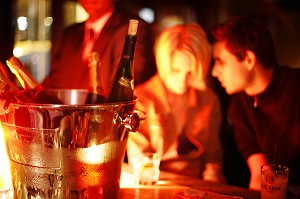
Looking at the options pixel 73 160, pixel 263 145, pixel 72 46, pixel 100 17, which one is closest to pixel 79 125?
pixel 73 160

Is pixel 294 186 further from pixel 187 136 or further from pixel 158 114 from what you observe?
pixel 158 114

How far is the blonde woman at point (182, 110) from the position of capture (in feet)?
6.54

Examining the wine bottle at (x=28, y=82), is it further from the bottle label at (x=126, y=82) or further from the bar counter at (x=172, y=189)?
the bar counter at (x=172, y=189)

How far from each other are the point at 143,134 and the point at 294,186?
2.32ft

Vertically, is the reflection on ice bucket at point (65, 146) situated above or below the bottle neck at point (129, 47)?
below

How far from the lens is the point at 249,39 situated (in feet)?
5.84

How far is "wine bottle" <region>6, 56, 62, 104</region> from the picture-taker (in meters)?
1.28

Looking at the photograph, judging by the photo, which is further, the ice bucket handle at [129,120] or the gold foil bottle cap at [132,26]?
the gold foil bottle cap at [132,26]

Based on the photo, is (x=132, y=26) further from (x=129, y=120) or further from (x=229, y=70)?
(x=229, y=70)

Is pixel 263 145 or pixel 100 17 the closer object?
pixel 263 145

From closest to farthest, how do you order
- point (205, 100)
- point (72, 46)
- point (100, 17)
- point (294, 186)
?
point (294, 186) < point (205, 100) < point (100, 17) < point (72, 46)

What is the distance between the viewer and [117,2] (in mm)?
2207

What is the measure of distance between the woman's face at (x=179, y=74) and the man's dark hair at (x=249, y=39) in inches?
8.9

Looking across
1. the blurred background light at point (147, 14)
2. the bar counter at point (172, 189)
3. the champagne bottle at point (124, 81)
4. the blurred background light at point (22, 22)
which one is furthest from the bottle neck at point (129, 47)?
the blurred background light at point (22, 22)
